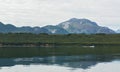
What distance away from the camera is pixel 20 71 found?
56906 mm

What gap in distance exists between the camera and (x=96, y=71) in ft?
189

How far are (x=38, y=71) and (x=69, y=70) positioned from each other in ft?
19.1

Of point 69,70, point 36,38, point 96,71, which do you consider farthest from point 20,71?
point 36,38

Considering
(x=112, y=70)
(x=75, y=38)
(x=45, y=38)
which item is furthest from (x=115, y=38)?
(x=112, y=70)

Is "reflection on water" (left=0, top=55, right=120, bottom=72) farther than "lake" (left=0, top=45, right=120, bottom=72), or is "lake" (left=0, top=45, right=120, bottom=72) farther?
"lake" (left=0, top=45, right=120, bottom=72)

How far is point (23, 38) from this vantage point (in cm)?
19662

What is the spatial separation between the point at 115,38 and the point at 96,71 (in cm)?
14190

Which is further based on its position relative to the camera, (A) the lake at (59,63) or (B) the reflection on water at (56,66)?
(A) the lake at (59,63)

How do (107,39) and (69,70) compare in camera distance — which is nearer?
(69,70)

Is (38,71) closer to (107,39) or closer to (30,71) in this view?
(30,71)

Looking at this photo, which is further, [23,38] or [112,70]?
[23,38]

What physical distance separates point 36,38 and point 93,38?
35671mm

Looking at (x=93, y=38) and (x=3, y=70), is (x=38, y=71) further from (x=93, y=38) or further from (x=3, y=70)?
(x=93, y=38)

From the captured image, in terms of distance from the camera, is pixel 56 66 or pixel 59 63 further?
→ pixel 59 63
